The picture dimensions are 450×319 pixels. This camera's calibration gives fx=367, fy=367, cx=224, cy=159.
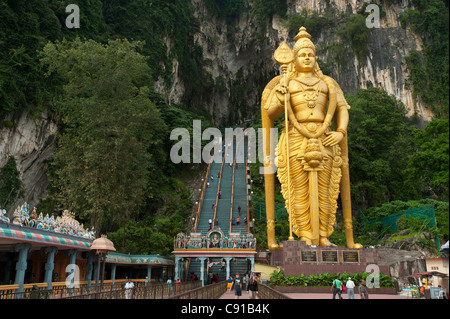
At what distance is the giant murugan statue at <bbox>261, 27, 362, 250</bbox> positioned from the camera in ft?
37.9

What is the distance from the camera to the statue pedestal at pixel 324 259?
10203mm

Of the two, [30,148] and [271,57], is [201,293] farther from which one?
[271,57]

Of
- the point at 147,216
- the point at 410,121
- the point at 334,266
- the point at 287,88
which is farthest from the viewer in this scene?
the point at 410,121

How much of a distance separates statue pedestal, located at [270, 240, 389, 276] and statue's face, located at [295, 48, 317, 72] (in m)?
5.73

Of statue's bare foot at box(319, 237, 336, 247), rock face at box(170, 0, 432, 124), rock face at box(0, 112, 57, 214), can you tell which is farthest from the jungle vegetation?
statue's bare foot at box(319, 237, 336, 247)

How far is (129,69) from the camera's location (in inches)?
731

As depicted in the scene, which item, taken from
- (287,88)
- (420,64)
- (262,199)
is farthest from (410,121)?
(287,88)

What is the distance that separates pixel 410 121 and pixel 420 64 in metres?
4.90

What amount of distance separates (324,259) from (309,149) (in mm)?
3384

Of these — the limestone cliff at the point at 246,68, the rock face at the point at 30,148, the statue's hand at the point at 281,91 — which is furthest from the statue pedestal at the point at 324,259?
the limestone cliff at the point at 246,68

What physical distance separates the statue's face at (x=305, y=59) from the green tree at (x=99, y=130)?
8.60m

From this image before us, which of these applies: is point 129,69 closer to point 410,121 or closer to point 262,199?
point 262,199

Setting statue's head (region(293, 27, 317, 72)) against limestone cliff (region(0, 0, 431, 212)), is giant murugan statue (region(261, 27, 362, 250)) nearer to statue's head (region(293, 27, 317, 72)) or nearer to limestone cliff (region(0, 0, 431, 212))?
statue's head (region(293, 27, 317, 72))
